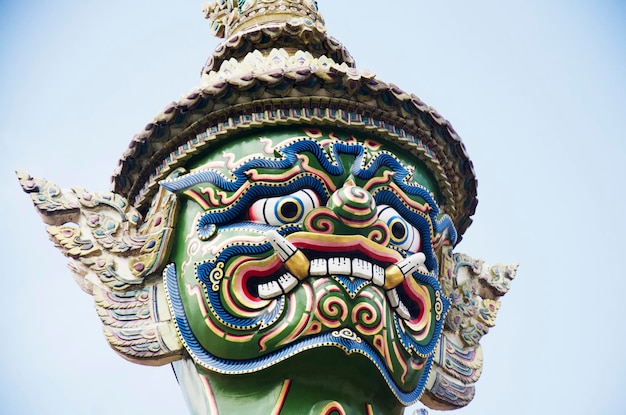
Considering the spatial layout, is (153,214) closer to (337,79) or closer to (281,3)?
(337,79)

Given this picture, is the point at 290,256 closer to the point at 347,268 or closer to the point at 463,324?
the point at 347,268

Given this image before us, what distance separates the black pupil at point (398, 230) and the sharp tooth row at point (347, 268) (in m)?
0.42

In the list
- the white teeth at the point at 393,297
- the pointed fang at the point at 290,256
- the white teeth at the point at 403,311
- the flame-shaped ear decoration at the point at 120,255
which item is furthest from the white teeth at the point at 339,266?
the flame-shaped ear decoration at the point at 120,255

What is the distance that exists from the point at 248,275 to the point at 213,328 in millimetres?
402

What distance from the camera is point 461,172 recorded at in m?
8.66

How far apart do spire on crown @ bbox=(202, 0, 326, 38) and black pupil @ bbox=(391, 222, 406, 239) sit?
6.79ft

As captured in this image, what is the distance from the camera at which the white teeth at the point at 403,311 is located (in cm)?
766

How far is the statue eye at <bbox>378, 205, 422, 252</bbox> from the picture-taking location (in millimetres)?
7852

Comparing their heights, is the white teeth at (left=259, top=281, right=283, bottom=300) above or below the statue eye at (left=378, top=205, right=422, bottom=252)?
below

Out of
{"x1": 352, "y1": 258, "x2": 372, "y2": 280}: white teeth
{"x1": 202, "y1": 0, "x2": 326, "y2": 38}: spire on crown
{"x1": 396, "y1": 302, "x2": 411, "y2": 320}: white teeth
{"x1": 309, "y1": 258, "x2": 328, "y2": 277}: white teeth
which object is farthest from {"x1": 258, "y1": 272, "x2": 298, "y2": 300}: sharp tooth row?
{"x1": 202, "y1": 0, "x2": 326, "y2": 38}: spire on crown

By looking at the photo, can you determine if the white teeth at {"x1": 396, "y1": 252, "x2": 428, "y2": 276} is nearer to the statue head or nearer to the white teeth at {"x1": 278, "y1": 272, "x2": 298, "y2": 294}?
the statue head

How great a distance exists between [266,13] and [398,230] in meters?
2.62

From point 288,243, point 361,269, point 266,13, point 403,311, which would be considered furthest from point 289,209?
point 266,13

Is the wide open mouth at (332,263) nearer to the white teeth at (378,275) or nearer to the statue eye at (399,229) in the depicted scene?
the white teeth at (378,275)
